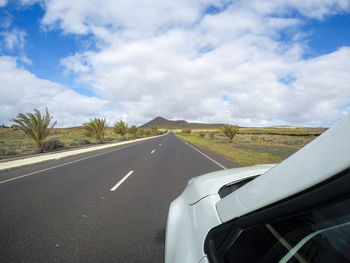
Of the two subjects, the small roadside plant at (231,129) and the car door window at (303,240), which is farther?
the small roadside plant at (231,129)

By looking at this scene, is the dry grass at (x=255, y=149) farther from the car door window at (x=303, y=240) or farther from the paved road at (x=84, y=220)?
the car door window at (x=303, y=240)

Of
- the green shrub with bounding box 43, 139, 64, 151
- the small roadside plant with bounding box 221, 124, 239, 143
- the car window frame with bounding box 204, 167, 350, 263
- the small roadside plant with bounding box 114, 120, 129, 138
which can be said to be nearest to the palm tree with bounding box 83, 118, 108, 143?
the green shrub with bounding box 43, 139, 64, 151

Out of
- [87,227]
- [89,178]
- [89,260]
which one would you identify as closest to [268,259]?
[89,260]

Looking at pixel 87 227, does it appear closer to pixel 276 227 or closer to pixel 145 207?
pixel 145 207

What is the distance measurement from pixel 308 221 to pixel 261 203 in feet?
0.94

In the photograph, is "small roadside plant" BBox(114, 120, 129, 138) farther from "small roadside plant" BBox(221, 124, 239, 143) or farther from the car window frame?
the car window frame

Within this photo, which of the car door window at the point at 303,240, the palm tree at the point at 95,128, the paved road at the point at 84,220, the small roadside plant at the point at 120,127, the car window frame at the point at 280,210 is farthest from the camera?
the small roadside plant at the point at 120,127

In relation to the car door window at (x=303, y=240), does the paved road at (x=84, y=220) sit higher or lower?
lower

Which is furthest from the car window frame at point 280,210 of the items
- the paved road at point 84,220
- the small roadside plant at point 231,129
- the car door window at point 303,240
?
the small roadside plant at point 231,129

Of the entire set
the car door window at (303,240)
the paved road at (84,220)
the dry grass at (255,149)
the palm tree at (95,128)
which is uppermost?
the palm tree at (95,128)

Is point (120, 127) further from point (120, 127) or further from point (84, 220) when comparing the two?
point (84, 220)

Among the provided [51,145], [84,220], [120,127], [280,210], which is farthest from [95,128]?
[280,210]

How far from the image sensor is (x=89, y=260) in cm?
206

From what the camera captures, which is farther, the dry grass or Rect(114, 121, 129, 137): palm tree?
Rect(114, 121, 129, 137): palm tree
